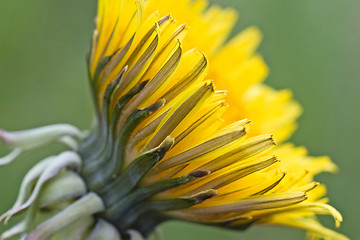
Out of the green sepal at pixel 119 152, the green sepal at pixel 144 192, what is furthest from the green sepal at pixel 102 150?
the green sepal at pixel 144 192

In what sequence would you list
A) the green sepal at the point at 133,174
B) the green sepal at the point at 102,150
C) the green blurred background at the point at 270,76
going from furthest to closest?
the green blurred background at the point at 270,76, the green sepal at the point at 102,150, the green sepal at the point at 133,174

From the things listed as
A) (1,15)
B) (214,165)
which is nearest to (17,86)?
(1,15)

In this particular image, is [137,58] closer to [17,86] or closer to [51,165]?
[51,165]

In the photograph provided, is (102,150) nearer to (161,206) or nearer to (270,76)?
(161,206)

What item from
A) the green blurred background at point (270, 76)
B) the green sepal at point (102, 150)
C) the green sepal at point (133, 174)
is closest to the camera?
the green sepal at point (133, 174)

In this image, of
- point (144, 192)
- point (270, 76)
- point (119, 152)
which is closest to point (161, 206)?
point (144, 192)

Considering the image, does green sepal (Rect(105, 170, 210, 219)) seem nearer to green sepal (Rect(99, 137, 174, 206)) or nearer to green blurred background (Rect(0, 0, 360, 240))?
green sepal (Rect(99, 137, 174, 206))

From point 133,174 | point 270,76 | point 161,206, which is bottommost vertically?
point 161,206

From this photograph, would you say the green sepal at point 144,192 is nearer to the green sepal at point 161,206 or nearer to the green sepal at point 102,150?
the green sepal at point 161,206
